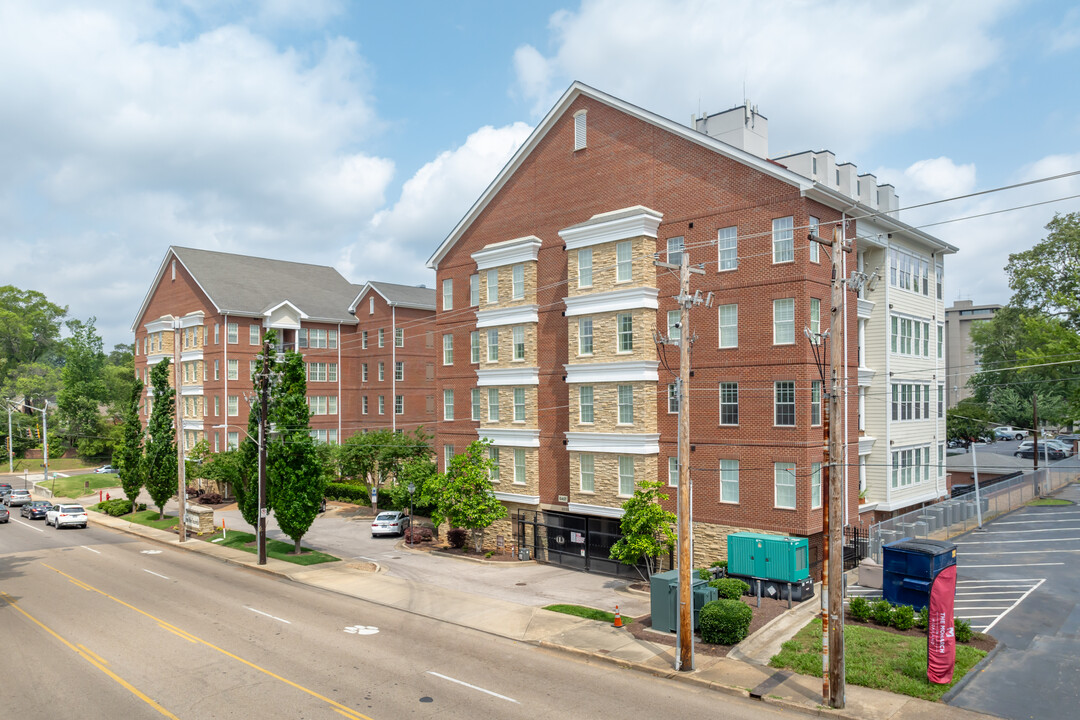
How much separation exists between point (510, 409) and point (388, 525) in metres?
12.6

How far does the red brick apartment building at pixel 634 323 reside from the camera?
27.4 metres

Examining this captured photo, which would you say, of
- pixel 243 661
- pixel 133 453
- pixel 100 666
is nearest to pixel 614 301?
pixel 243 661

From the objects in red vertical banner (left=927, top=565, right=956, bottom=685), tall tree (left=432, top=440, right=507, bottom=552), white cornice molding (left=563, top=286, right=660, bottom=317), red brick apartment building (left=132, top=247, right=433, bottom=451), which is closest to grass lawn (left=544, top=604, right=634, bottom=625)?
red vertical banner (left=927, top=565, right=956, bottom=685)

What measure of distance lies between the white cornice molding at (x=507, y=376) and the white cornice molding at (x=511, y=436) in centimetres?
239

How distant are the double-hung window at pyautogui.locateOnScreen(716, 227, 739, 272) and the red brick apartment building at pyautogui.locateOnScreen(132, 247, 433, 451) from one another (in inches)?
1467

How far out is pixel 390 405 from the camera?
204 ft

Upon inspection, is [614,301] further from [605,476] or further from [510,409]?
[510,409]

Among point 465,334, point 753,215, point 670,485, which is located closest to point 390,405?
point 465,334

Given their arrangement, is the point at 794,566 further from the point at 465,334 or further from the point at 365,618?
the point at 465,334

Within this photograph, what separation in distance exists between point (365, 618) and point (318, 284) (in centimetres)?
5016

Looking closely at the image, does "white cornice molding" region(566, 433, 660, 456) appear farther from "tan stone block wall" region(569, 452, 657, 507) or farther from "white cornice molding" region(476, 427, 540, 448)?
"white cornice molding" region(476, 427, 540, 448)

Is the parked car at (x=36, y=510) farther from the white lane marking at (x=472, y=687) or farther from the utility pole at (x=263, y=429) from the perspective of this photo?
A: the white lane marking at (x=472, y=687)

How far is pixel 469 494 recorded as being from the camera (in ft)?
116

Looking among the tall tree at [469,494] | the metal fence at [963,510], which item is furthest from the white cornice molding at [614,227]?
the metal fence at [963,510]
